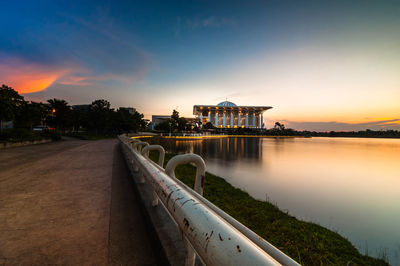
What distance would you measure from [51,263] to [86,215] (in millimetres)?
1062

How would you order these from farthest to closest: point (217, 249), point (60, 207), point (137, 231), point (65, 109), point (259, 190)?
1. point (65, 109)
2. point (259, 190)
3. point (60, 207)
4. point (137, 231)
5. point (217, 249)

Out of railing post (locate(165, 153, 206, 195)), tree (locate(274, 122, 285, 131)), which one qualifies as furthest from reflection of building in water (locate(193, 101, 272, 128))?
Result: railing post (locate(165, 153, 206, 195))

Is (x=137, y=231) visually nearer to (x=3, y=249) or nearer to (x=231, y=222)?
(x=3, y=249)

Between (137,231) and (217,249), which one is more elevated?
(217,249)

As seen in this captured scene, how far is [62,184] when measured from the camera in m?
4.40

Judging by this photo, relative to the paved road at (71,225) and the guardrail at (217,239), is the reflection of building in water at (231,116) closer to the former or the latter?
the paved road at (71,225)

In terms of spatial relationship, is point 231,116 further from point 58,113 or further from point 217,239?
point 217,239

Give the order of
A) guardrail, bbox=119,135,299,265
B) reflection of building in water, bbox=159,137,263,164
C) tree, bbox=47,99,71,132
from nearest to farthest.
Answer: guardrail, bbox=119,135,299,265 < reflection of building in water, bbox=159,137,263,164 < tree, bbox=47,99,71,132

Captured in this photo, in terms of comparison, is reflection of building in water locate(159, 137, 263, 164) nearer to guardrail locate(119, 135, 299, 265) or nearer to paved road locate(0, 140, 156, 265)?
paved road locate(0, 140, 156, 265)

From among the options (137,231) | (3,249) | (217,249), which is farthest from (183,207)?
(3,249)

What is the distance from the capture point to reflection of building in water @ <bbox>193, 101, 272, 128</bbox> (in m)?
124

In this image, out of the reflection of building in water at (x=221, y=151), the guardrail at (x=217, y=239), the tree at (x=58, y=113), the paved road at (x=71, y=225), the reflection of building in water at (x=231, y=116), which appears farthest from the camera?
the reflection of building in water at (x=231, y=116)

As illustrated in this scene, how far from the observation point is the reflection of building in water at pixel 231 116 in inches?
4875

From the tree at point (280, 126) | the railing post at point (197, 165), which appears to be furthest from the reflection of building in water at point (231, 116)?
the railing post at point (197, 165)
